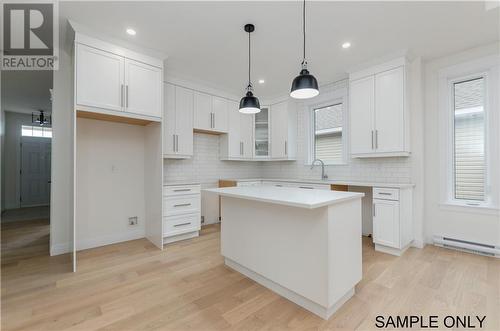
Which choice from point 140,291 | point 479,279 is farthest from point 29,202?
point 479,279

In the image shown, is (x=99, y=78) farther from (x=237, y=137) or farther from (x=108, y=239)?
(x=237, y=137)

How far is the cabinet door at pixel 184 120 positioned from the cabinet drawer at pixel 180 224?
3.69ft

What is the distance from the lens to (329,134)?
174 inches

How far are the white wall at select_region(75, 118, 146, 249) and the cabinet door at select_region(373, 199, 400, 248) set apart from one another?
366 centimetres

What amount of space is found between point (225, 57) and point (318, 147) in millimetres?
2530

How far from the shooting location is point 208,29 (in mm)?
2646

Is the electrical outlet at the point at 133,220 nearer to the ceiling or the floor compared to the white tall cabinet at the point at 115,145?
nearer to the floor

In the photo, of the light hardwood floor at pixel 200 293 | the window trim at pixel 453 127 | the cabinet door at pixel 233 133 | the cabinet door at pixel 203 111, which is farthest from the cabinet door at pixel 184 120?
the window trim at pixel 453 127

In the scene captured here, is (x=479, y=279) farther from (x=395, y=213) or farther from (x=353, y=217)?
(x=353, y=217)

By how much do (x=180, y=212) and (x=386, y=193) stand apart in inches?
121

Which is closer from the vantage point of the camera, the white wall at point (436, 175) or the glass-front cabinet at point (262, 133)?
the white wall at point (436, 175)

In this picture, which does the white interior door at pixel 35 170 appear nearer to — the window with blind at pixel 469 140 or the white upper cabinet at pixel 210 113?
the white upper cabinet at pixel 210 113

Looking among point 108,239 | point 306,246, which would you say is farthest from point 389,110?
point 108,239

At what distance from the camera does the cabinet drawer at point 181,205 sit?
3453 mm
